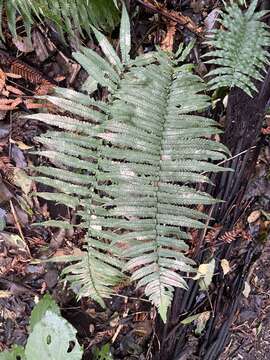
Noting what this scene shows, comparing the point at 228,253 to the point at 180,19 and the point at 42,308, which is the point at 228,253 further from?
the point at 180,19

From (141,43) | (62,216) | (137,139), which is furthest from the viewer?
(62,216)

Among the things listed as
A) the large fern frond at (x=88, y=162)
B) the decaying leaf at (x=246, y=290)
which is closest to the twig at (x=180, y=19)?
the large fern frond at (x=88, y=162)

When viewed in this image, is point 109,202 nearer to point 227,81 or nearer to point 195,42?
point 227,81

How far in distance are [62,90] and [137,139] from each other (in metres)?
0.45

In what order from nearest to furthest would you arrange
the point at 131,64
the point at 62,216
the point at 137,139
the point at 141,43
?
the point at 137,139, the point at 131,64, the point at 141,43, the point at 62,216

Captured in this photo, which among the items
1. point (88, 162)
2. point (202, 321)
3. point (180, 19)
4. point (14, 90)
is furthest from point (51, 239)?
point (180, 19)

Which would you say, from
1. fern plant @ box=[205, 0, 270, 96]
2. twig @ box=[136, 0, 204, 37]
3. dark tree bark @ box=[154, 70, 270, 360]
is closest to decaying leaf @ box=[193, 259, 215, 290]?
dark tree bark @ box=[154, 70, 270, 360]

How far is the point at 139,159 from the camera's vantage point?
7.38 feet

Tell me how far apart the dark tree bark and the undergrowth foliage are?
19cm

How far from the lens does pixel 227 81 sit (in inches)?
90.0

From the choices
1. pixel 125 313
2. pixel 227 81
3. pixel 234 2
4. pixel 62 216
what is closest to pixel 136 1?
pixel 234 2

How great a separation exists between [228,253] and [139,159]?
0.84 meters

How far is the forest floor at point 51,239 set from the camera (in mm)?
2684

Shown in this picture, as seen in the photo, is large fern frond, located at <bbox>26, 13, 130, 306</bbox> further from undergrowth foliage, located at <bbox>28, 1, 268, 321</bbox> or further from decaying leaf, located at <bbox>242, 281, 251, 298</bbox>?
decaying leaf, located at <bbox>242, 281, 251, 298</bbox>
